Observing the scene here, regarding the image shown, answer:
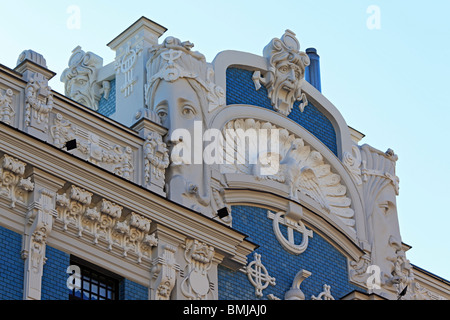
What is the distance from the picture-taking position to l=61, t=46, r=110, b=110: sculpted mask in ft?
92.3

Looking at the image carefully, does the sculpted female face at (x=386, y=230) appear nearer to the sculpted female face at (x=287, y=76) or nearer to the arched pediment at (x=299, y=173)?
the arched pediment at (x=299, y=173)

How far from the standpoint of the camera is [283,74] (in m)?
28.5

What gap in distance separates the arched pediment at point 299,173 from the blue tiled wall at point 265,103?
32cm

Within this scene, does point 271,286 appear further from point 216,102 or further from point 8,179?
point 8,179

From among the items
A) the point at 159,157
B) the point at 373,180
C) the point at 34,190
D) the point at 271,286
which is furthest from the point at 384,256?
the point at 34,190

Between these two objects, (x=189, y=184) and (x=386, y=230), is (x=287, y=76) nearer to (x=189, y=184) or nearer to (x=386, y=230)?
(x=386, y=230)

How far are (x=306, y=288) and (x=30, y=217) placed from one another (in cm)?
626

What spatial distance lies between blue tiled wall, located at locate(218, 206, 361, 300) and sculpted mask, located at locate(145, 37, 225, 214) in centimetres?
119

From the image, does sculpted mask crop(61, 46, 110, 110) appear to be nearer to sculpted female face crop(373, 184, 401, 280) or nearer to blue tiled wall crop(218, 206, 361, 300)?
blue tiled wall crop(218, 206, 361, 300)

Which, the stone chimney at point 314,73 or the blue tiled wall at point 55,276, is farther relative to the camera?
the stone chimney at point 314,73

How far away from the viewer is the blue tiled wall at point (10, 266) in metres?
21.9

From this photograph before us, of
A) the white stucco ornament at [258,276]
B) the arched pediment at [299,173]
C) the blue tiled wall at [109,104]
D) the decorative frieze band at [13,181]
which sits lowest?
the white stucco ornament at [258,276]

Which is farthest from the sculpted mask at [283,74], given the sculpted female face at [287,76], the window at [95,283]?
the window at [95,283]

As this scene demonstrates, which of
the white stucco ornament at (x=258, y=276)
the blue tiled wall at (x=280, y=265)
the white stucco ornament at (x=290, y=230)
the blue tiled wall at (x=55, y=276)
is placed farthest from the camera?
the white stucco ornament at (x=290, y=230)
